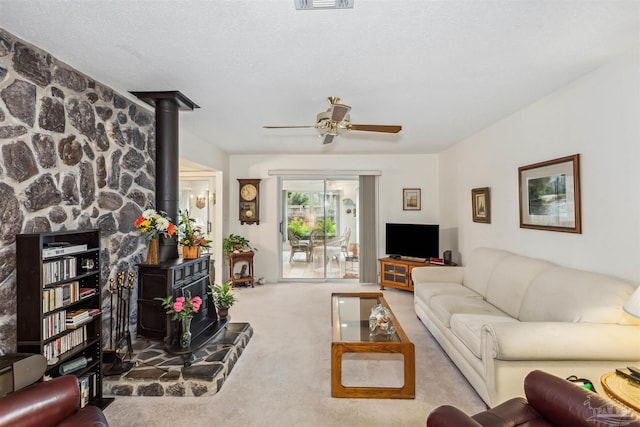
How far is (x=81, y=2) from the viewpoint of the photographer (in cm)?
175

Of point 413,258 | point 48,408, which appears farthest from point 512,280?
point 48,408

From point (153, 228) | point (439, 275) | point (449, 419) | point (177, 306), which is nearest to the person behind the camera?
point (449, 419)

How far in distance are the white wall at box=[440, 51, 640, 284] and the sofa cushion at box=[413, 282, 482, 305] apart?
72cm

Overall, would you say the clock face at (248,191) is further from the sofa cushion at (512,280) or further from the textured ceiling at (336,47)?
the sofa cushion at (512,280)

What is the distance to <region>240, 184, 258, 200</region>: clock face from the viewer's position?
247 inches

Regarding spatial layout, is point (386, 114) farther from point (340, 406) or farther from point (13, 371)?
point (13, 371)

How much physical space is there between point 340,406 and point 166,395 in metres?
1.34

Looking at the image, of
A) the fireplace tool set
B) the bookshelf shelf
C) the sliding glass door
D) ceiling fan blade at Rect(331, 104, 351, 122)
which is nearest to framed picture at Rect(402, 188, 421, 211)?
the sliding glass door

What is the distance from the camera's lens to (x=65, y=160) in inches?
97.4

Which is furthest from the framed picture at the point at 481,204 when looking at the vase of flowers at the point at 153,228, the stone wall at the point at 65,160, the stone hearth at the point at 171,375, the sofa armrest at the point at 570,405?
the stone wall at the point at 65,160

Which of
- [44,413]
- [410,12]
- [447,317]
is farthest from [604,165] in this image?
[44,413]

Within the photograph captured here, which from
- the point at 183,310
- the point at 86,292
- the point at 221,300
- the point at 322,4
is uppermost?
the point at 322,4

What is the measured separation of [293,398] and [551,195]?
115 inches

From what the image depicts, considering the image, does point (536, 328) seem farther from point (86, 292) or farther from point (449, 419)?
point (86, 292)
